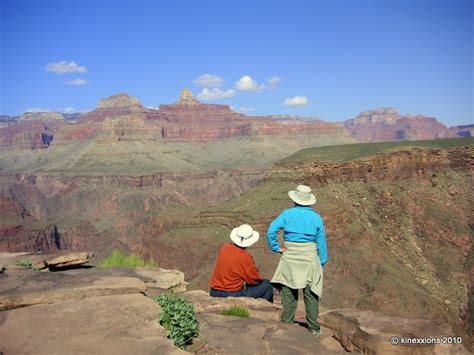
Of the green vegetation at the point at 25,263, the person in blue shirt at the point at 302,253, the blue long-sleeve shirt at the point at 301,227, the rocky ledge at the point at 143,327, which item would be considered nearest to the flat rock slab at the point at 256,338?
the rocky ledge at the point at 143,327

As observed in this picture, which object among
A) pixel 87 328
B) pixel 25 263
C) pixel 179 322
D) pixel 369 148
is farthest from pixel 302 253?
pixel 369 148

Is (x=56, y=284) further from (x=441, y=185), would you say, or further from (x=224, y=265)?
(x=441, y=185)

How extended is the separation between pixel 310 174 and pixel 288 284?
158 ft

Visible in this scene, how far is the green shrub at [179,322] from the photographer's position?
8172 millimetres

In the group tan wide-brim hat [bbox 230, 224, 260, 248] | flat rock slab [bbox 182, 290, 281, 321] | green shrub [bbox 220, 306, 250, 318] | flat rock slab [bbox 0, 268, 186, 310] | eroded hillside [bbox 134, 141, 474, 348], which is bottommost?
eroded hillside [bbox 134, 141, 474, 348]

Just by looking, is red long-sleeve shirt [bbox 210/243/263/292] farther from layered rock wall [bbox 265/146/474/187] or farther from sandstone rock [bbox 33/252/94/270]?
layered rock wall [bbox 265/146/474/187]

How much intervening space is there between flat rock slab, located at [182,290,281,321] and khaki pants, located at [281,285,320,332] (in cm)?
72

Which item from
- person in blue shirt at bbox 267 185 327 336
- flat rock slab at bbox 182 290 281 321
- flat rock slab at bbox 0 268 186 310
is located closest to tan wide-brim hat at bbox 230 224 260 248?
flat rock slab at bbox 182 290 281 321

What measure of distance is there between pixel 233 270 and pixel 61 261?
23.2 feet

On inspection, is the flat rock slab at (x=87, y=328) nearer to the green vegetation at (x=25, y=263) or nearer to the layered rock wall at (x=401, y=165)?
the green vegetation at (x=25, y=263)

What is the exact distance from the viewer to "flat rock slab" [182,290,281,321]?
11086 millimetres

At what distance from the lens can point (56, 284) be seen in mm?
11602

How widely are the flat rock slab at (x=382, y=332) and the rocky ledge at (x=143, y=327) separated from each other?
0.05 ft

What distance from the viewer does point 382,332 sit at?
28.1 ft
